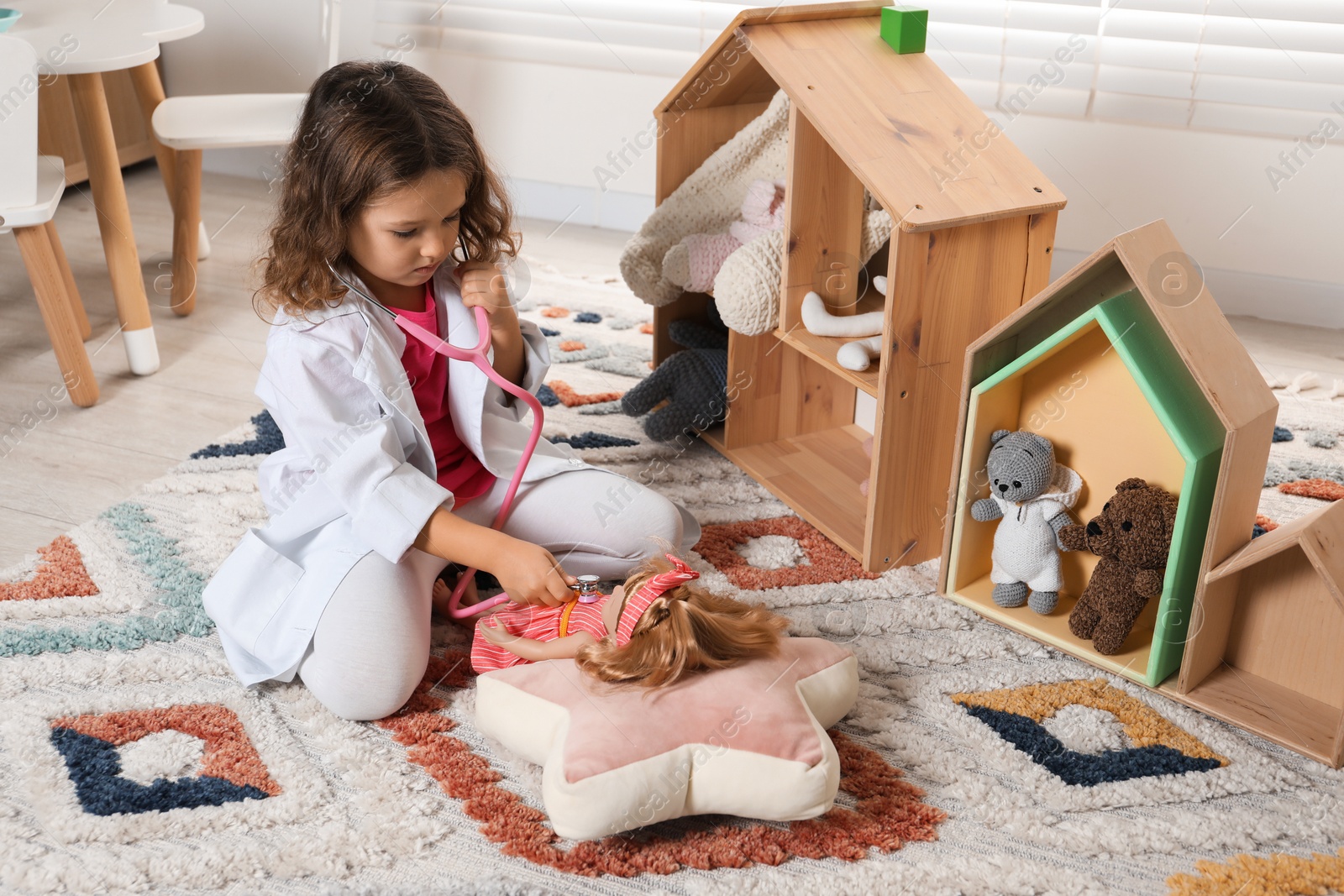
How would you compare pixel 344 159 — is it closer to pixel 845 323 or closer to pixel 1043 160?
pixel 845 323

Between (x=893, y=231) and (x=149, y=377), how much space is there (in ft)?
4.20

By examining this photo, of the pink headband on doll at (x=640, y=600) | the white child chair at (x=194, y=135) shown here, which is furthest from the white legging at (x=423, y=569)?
the white child chair at (x=194, y=135)

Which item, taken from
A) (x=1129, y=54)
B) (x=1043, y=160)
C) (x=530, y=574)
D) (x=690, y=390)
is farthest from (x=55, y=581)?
(x=1129, y=54)

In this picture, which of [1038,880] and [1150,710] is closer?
[1038,880]

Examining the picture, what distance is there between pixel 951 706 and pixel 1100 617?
193 mm

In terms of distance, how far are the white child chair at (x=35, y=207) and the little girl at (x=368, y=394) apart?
68 cm

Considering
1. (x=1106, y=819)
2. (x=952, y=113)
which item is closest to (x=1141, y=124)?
(x=952, y=113)

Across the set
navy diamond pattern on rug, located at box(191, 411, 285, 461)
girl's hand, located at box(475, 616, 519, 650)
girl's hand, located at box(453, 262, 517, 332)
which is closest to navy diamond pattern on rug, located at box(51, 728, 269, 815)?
girl's hand, located at box(475, 616, 519, 650)

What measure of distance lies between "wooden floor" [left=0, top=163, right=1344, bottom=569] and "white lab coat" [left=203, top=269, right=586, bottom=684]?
40 centimetres

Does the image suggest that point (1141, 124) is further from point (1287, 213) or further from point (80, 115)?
point (80, 115)

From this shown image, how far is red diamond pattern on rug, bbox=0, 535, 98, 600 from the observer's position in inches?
49.9

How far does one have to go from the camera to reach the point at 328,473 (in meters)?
1.09

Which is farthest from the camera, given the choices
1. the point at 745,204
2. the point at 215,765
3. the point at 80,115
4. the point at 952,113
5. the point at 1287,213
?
the point at 1287,213

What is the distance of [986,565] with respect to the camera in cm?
132
